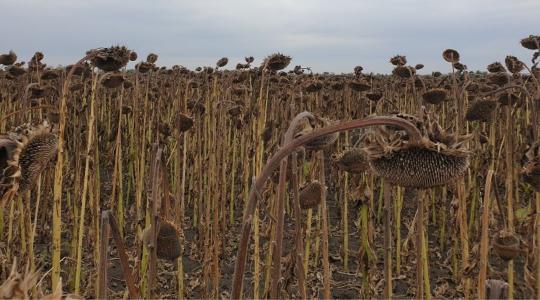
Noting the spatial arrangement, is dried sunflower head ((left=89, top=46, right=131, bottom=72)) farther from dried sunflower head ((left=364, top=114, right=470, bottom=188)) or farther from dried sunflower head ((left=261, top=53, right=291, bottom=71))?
dried sunflower head ((left=364, top=114, right=470, bottom=188))

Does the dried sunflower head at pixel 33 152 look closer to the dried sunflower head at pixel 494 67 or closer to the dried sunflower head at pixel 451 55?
the dried sunflower head at pixel 451 55

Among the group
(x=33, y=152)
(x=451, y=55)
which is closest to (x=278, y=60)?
(x=451, y=55)

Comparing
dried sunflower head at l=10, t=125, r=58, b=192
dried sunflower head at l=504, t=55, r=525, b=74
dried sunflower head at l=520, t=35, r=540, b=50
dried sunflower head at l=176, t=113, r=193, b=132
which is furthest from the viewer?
dried sunflower head at l=504, t=55, r=525, b=74

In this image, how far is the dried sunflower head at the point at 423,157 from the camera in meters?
1.76

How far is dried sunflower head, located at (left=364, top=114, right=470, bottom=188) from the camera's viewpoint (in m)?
1.76

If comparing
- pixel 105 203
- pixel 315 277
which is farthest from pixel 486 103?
pixel 105 203

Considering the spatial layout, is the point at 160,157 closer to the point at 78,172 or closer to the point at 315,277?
the point at 78,172

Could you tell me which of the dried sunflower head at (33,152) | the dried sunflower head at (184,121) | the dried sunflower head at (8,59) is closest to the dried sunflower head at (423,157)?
the dried sunflower head at (33,152)

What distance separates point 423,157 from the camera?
1.76 metres

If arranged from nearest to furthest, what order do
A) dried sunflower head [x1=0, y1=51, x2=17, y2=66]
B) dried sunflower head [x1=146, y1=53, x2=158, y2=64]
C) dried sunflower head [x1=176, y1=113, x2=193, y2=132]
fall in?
dried sunflower head [x1=176, y1=113, x2=193, y2=132] → dried sunflower head [x1=0, y1=51, x2=17, y2=66] → dried sunflower head [x1=146, y1=53, x2=158, y2=64]

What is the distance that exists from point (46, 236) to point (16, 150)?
14.2 ft

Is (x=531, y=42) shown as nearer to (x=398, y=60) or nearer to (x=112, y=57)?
(x=398, y=60)

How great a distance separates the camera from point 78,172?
4.24 meters

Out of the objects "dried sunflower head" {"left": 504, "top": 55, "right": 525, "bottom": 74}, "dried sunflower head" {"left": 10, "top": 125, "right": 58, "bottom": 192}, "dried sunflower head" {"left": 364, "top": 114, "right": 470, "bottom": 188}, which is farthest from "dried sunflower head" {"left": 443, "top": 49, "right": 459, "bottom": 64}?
"dried sunflower head" {"left": 10, "top": 125, "right": 58, "bottom": 192}
